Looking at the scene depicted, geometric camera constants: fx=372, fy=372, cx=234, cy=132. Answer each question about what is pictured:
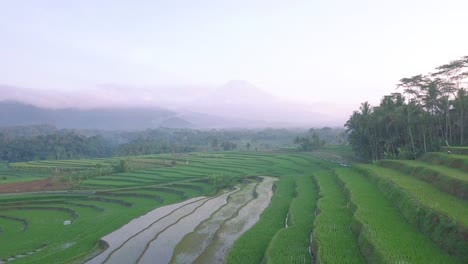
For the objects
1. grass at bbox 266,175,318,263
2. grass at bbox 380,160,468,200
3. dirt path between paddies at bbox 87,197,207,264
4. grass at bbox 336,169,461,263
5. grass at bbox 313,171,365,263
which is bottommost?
dirt path between paddies at bbox 87,197,207,264

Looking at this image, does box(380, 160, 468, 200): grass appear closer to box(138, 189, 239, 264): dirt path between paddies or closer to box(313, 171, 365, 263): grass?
box(313, 171, 365, 263): grass

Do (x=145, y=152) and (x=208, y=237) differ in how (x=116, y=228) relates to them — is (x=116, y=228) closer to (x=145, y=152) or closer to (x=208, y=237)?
(x=208, y=237)

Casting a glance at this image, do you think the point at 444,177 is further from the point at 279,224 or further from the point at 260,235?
the point at 260,235

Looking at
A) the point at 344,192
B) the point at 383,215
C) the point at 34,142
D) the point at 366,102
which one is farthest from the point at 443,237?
the point at 34,142

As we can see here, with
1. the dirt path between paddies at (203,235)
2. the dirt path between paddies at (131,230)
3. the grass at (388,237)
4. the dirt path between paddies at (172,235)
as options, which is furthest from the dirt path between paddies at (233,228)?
the grass at (388,237)

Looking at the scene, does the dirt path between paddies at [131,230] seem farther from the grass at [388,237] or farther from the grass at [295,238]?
the grass at [388,237]

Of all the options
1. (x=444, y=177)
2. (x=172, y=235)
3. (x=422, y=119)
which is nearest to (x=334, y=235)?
(x=444, y=177)

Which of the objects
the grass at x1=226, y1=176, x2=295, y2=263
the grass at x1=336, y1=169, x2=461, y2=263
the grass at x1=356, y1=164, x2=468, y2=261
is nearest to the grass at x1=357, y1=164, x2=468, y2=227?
the grass at x1=356, y1=164, x2=468, y2=261
